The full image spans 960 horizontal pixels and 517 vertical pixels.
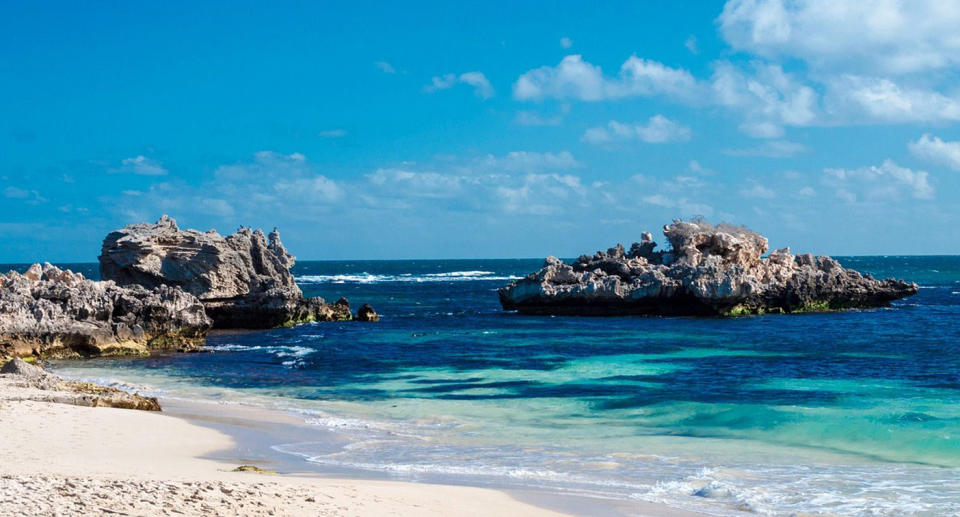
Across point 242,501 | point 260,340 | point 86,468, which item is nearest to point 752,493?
point 242,501

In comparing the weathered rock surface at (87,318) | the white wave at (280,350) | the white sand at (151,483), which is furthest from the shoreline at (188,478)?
the white wave at (280,350)

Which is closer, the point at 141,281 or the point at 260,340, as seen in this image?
the point at 260,340

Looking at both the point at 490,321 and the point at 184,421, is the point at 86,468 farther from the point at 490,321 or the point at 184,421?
the point at 490,321

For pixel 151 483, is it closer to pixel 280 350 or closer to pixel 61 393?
pixel 61 393

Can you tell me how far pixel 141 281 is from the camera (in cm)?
4253

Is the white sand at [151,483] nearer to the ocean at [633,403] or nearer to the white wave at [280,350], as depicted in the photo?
the ocean at [633,403]

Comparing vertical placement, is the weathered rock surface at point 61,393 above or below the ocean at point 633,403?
above

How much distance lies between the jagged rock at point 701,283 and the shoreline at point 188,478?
3362 cm

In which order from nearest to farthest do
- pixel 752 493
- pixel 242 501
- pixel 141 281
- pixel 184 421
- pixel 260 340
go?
1. pixel 242 501
2. pixel 752 493
3. pixel 184 421
4. pixel 260 340
5. pixel 141 281

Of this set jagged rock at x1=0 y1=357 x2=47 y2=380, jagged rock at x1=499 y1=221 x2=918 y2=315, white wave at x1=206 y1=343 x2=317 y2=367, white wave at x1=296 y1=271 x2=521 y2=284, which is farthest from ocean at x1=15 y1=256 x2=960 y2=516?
white wave at x1=296 y1=271 x2=521 y2=284

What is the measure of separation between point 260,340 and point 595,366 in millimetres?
16368

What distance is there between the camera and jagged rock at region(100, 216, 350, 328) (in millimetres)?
42094

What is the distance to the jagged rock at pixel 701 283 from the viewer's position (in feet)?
155

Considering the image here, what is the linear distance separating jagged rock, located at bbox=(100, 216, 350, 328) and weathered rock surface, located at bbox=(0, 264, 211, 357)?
6671mm
